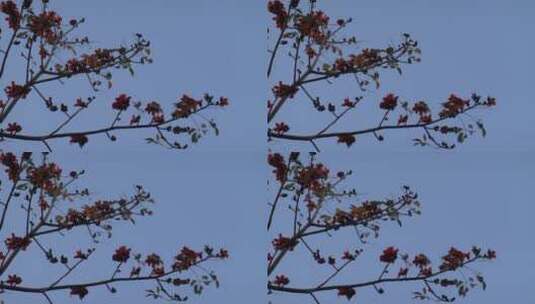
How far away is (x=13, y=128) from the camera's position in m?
2.80

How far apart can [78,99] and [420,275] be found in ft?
3.69

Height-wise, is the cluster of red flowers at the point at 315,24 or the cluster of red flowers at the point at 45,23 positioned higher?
the cluster of red flowers at the point at 315,24

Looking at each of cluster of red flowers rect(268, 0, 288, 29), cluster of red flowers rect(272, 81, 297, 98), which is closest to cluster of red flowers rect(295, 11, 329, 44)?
cluster of red flowers rect(268, 0, 288, 29)

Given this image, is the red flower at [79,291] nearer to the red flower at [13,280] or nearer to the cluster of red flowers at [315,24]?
the red flower at [13,280]

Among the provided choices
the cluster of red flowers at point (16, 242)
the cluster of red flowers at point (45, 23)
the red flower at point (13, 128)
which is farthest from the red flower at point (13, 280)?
the cluster of red flowers at point (45, 23)

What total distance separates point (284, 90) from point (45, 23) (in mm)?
730

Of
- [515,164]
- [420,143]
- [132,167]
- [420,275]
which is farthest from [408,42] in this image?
[132,167]

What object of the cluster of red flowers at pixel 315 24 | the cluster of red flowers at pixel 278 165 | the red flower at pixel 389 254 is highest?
the cluster of red flowers at pixel 315 24

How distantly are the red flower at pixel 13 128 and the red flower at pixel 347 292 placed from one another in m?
1.05

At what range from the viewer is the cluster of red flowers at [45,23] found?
111 inches

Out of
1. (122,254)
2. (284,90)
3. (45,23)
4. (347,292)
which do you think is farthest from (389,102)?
(45,23)

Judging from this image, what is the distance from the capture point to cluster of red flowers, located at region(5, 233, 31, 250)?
2801 mm

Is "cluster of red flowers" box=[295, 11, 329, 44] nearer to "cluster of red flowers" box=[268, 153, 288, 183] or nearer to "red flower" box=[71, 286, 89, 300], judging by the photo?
"cluster of red flowers" box=[268, 153, 288, 183]

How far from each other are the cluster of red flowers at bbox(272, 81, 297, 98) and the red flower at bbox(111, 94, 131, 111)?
0.44 meters
